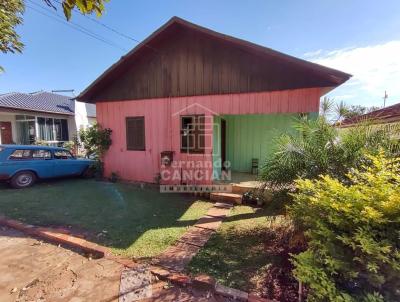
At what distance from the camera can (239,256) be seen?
3.67m

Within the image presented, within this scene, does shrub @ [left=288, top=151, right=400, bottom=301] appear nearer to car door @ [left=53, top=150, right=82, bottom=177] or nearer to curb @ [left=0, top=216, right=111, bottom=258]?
curb @ [left=0, top=216, right=111, bottom=258]

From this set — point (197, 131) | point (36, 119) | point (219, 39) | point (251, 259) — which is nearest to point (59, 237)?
point (251, 259)

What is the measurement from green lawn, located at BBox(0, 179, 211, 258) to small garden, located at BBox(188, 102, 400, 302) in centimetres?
111

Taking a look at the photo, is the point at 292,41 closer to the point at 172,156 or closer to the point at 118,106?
the point at 172,156

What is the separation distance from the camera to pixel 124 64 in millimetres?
7895

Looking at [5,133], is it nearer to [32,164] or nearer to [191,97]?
[32,164]

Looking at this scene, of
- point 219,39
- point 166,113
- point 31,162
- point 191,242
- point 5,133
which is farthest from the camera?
point 5,133

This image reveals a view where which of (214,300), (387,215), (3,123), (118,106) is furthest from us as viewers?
(3,123)

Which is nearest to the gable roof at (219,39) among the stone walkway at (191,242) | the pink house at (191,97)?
the pink house at (191,97)

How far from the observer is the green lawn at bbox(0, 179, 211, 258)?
4247mm

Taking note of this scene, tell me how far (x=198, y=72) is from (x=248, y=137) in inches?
157

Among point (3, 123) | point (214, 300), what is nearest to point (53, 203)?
point (214, 300)

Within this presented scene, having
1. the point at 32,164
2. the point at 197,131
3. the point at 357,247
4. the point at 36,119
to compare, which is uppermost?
the point at 36,119

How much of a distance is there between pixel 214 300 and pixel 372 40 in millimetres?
9386
